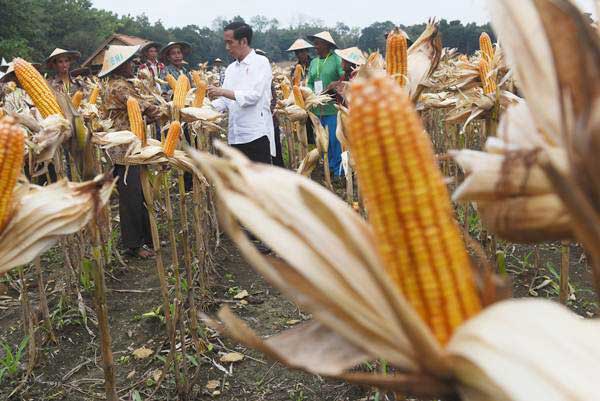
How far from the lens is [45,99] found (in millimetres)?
2885

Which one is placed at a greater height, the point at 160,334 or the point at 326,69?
the point at 326,69

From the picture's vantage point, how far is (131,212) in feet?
18.7

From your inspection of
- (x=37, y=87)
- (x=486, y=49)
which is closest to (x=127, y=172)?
(x=37, y=87)

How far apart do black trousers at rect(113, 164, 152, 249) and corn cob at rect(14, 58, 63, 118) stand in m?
2.80

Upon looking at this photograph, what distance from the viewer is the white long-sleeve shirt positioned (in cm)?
566

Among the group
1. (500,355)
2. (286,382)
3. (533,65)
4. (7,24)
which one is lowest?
(286,382)

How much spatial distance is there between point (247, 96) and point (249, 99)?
0.14 feet

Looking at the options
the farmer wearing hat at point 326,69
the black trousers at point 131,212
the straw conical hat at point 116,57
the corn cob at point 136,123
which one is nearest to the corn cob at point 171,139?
the corn cob at point 136,123

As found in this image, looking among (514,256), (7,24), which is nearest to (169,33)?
(7,24)

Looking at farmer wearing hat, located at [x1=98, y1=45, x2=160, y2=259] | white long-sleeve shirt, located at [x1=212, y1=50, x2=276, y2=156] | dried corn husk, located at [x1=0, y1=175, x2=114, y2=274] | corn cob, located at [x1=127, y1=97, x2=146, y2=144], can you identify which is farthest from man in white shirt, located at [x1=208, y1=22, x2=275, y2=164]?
dried corn husk, located at [x1=0, y1=175, x2=114, y2=274]

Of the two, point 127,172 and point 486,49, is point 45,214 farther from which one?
point 127,172

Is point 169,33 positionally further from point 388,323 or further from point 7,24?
point 388,323

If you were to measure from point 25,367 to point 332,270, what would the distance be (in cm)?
357

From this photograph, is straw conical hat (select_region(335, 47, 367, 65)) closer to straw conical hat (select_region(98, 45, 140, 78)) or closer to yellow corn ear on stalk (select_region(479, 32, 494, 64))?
straw conical hat (select_region(98, 45, 140, 78))
